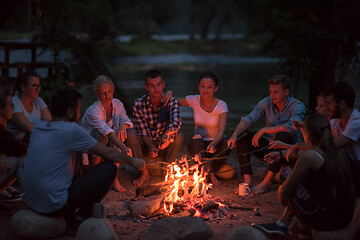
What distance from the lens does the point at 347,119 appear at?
4.29 m

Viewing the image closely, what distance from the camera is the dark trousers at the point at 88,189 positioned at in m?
3.79

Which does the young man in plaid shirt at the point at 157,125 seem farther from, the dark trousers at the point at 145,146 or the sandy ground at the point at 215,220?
the sandy ground at the point at 215,220

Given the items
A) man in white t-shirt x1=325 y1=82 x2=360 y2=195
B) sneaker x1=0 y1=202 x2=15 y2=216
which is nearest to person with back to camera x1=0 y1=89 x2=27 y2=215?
sneaker x1=0 y1=202 x2=15 y2=216

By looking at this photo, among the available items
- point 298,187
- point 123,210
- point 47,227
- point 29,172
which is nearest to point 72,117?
point 29,172

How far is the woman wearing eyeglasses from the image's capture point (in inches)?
193

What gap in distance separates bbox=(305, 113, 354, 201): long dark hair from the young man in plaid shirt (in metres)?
2.46

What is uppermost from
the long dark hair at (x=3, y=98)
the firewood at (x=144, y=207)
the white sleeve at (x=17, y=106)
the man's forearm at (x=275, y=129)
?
the long dark hair at (x=3, y=98)

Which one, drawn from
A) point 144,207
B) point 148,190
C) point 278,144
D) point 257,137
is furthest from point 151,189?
point 278,144

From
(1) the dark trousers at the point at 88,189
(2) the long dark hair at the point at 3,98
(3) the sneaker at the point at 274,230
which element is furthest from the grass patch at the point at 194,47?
(3) the sneaker at the point at 274,230

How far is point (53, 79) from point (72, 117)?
8501 mm

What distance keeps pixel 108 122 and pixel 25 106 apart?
1.05 meters

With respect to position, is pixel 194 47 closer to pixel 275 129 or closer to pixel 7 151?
pixel 275 129

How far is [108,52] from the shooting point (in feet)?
131

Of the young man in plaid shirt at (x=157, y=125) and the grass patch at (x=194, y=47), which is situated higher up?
the grass patch at (x=194, y=47)
